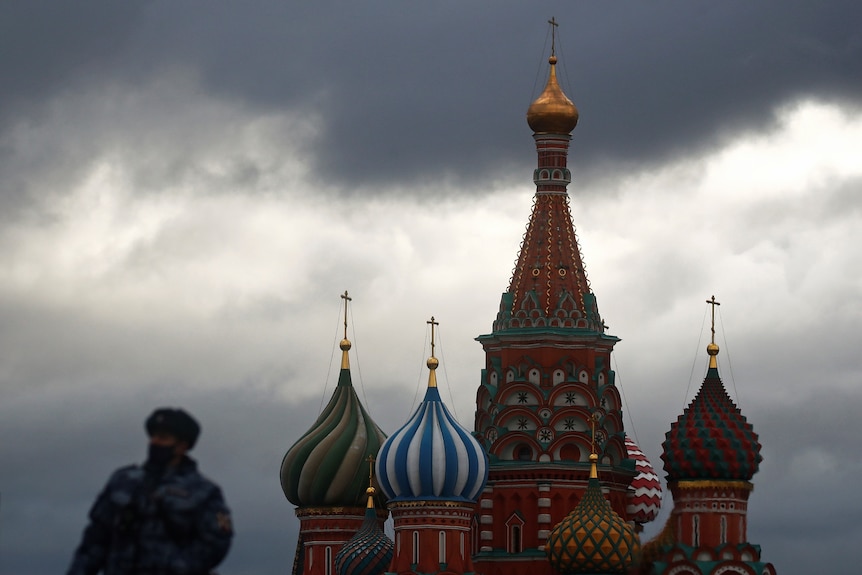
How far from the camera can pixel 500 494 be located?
6569cm

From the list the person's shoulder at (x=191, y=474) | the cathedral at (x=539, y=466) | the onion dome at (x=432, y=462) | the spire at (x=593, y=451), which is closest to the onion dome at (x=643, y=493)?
the cathedral at (x=539, y=466)

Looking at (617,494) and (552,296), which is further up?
(552,296)

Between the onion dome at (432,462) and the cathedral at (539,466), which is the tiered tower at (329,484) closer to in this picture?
the cathedral at (539,466)

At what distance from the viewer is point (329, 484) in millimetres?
69500

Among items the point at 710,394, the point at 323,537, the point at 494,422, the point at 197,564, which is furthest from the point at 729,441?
the point at 197,564

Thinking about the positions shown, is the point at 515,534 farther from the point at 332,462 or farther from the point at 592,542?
the point at 332,462

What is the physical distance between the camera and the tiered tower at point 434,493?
61.9 m

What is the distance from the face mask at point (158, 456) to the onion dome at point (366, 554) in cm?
4747

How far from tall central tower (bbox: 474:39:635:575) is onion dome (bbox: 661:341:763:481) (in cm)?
285

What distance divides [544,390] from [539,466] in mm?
2028

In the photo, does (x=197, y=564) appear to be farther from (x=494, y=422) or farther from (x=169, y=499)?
(x=494, y=422)

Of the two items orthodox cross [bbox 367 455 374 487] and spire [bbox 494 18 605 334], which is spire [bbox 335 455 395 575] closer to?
orthodox cross [bbox 367 455 374 487]

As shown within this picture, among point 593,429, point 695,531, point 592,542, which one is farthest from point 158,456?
point 593,429

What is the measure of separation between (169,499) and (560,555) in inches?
1738
